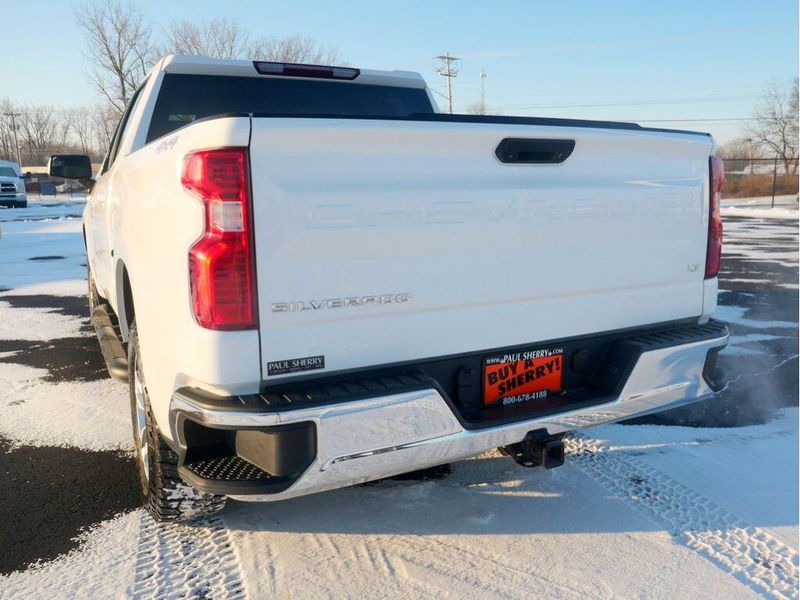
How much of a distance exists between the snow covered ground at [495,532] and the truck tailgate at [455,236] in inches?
34.5

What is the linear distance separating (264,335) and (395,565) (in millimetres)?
1141

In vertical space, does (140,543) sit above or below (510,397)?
below

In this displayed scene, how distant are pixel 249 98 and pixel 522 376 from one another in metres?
2.42

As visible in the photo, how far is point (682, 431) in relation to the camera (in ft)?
13.1

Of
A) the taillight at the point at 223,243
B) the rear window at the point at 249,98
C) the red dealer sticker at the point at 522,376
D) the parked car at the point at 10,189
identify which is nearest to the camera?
the taillight at the point at 223,243

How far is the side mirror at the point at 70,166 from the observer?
4973mm

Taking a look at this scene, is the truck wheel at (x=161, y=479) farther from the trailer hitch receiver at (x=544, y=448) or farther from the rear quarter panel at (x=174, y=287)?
the trailer hitch receiver at (x=544, y=448)

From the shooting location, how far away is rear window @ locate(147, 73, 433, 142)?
3.85 meters

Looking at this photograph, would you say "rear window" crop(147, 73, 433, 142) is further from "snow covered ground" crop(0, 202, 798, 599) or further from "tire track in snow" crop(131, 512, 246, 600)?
"tire track in snow" crop(131, 512, 246, 600)

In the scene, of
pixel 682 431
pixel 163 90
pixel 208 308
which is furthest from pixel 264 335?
pixel 682 431

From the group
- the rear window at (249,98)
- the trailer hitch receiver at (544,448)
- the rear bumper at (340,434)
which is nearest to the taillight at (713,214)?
the rear bumper at (340,434)

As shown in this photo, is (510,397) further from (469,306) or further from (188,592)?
(188,592)

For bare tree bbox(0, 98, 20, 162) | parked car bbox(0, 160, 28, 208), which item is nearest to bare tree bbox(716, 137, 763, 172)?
parked car bbox(0, 160, 28, 208)

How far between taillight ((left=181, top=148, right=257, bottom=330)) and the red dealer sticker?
101 cm
